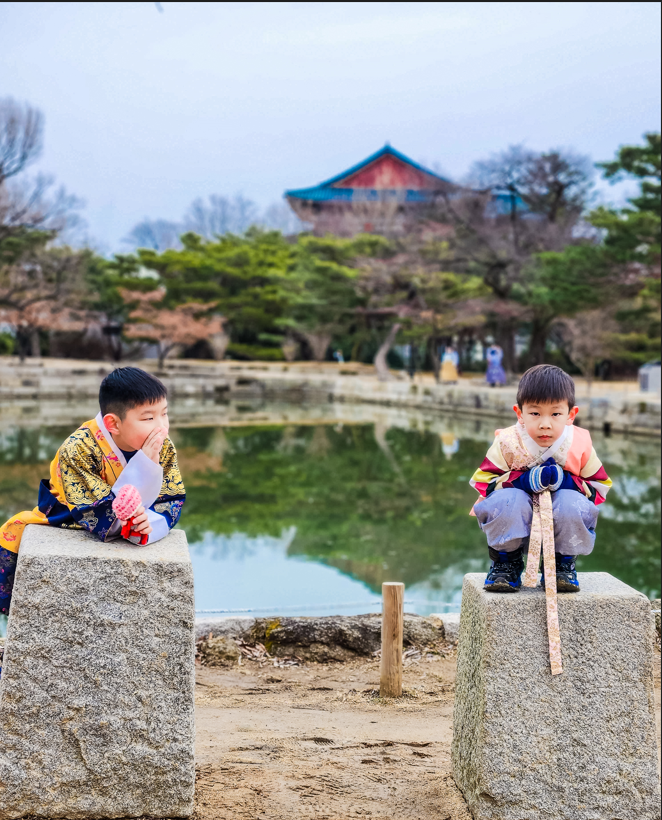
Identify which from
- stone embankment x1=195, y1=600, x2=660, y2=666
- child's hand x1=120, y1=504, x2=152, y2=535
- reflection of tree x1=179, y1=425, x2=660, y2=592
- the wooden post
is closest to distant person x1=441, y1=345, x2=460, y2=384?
reflection of tree x1=179, y1=425, x2=660, y2=592

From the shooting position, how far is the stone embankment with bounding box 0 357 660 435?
51.2ft

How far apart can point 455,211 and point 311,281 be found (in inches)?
193

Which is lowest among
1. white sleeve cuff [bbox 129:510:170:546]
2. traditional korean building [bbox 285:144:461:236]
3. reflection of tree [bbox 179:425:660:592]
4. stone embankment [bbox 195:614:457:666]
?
reflection of tree [bbox 179:425:660:592]

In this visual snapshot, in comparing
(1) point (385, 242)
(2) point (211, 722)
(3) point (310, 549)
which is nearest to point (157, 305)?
(1) point (385, 242)

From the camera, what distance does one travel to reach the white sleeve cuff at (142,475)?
6.84 feet

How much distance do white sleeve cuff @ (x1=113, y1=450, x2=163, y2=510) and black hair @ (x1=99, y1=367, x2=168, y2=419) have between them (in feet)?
0.41

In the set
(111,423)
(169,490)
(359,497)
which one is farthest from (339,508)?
(111,423)

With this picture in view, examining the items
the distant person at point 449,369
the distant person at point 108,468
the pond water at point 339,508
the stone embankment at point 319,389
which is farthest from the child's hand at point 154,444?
the distant person at point 449,369

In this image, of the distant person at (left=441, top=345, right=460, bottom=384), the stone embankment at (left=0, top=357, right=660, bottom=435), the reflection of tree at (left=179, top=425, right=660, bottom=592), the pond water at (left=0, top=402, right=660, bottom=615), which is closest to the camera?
the pond water at (left=0, top=402, right=660, bottom=615)

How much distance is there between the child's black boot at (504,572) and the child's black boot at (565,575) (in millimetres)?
71

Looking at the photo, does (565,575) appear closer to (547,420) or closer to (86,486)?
(547,420)

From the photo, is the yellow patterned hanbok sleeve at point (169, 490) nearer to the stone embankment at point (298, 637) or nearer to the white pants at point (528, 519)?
the white pants at point (528, 519)

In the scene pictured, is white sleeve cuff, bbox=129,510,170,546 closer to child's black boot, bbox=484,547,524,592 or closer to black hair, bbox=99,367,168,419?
black hair, bbox=99,367,168,419

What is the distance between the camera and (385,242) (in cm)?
2420
